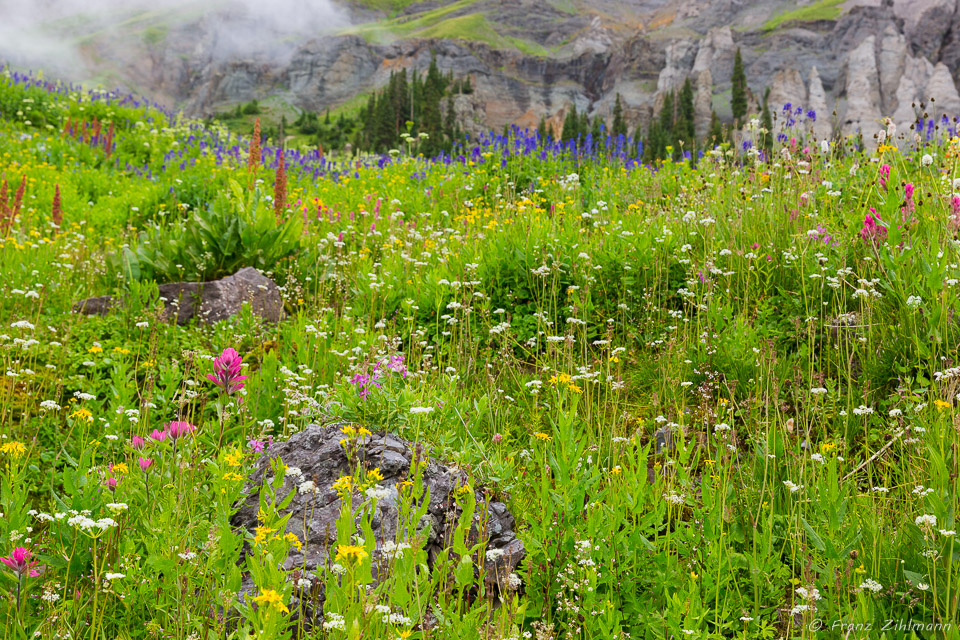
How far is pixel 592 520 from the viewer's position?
229 cm

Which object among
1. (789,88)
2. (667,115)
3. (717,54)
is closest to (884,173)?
(667,115)

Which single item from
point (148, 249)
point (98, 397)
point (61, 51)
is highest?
point (61, 51)

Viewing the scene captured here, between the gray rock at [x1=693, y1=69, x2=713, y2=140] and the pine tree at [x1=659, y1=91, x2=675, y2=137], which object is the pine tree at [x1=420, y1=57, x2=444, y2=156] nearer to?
the pine tree at [x1=659, y1=91, x2=675, y2=137]

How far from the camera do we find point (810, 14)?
162m

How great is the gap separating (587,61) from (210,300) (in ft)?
637

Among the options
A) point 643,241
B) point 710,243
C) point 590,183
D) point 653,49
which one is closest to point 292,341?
point 643,241

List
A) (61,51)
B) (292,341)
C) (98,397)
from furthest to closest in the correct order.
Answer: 1. (61,51)
2. (292,341)
3. (98,397)

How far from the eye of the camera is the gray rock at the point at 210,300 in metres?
5.05

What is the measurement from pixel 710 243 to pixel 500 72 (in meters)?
189

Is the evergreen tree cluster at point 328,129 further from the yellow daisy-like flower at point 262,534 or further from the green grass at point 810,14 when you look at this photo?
the green grass at point 810,14

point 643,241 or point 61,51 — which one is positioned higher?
point 61,51

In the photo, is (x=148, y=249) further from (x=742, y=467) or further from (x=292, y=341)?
(x=742, y=467)

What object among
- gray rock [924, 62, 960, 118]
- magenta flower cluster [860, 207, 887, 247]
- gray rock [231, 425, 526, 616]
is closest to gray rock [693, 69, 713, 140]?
gray rock [924, 62, 960, 118]

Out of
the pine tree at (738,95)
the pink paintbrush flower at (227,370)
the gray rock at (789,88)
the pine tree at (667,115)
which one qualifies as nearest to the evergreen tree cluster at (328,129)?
the pine tree at (667,115)
